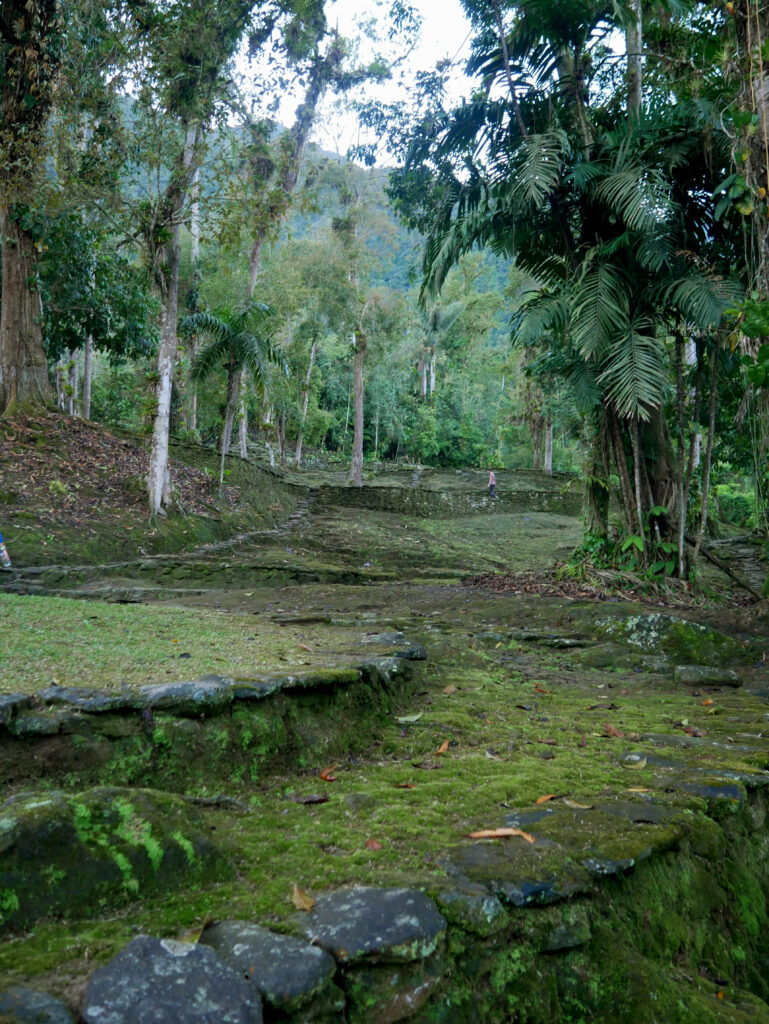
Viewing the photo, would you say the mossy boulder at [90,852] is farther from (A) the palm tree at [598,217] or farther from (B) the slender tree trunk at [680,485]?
(B) the slender tree trunk at [680,485]

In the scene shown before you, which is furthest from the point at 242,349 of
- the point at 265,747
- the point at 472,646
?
the point at 265,747

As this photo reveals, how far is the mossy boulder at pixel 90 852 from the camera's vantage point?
156cm

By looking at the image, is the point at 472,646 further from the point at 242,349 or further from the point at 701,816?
the point at 242,349

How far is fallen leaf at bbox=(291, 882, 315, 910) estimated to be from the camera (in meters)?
1.65

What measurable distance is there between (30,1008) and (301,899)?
2.07 ft

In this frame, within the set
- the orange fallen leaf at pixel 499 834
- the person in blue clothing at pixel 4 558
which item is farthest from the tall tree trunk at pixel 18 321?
the orange fallen leaf at pixel 499 834

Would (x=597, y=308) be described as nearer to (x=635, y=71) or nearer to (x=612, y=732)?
(x=635, y=71)

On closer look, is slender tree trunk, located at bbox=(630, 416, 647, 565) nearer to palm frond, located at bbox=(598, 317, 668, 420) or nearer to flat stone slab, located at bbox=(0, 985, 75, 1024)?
palm frond, located at bbox=(598, 317, 668, 420)

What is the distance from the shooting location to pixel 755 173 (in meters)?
4.96

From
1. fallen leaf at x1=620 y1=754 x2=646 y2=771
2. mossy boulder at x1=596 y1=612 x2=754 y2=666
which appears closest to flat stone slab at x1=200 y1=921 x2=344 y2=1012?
fallen leaf at x1=620 y1=754 x2=646 y2=771

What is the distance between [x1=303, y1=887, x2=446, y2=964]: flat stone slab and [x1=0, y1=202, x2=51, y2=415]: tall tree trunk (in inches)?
467

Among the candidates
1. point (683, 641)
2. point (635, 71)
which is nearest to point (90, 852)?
point (683, 641)

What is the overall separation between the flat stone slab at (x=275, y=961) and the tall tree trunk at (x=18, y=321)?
11850 millimetres

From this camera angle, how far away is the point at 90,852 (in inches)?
65.3
